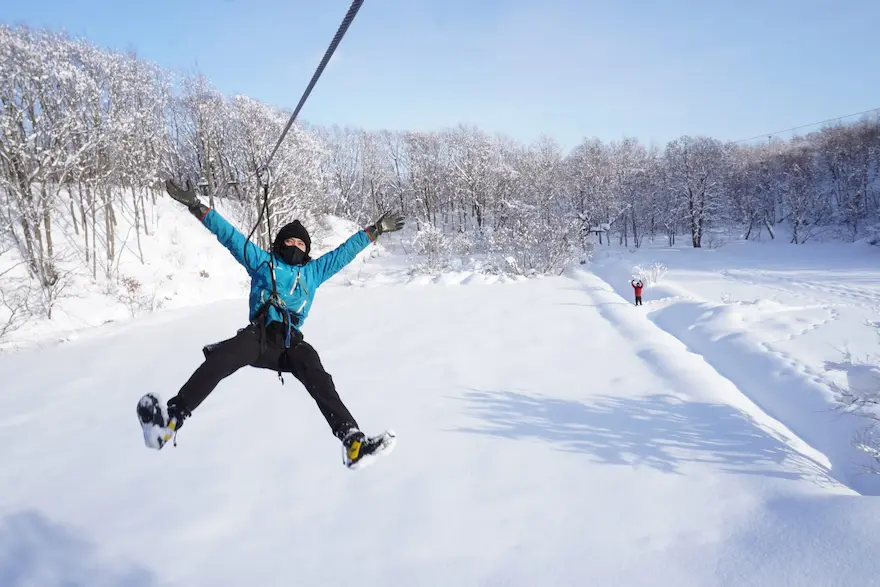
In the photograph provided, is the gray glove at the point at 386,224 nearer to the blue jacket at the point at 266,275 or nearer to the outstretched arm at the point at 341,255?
the outstretched arm at the point at 341,255

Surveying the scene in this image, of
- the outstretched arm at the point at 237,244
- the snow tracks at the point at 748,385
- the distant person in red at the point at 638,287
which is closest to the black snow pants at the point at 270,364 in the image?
the outstretched arm at the point at 237,244

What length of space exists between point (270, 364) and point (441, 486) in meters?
2.19

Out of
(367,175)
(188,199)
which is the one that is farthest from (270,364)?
(367,175)

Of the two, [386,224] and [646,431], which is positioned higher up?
[386,224]

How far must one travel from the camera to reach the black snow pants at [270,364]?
2699 millimetres

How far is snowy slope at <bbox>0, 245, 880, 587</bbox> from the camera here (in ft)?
10.4

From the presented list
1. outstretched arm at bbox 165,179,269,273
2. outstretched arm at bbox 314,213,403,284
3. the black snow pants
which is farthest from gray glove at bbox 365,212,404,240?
the black snow pants

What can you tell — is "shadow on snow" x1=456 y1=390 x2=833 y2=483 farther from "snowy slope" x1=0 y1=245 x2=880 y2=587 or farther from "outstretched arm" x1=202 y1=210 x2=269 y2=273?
"outstretched arm" x1=202 y1=210 x2=269 y2=273

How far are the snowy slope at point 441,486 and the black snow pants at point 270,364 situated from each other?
134 centimetres

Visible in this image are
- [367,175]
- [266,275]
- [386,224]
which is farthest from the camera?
[367,175]

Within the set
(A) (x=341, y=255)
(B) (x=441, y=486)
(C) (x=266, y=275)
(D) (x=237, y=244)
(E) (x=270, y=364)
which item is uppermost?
(D) (x=237, y=244)

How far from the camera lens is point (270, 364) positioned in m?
3.11

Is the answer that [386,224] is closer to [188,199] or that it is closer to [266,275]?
[266,275]

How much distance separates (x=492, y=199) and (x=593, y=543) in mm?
38394
